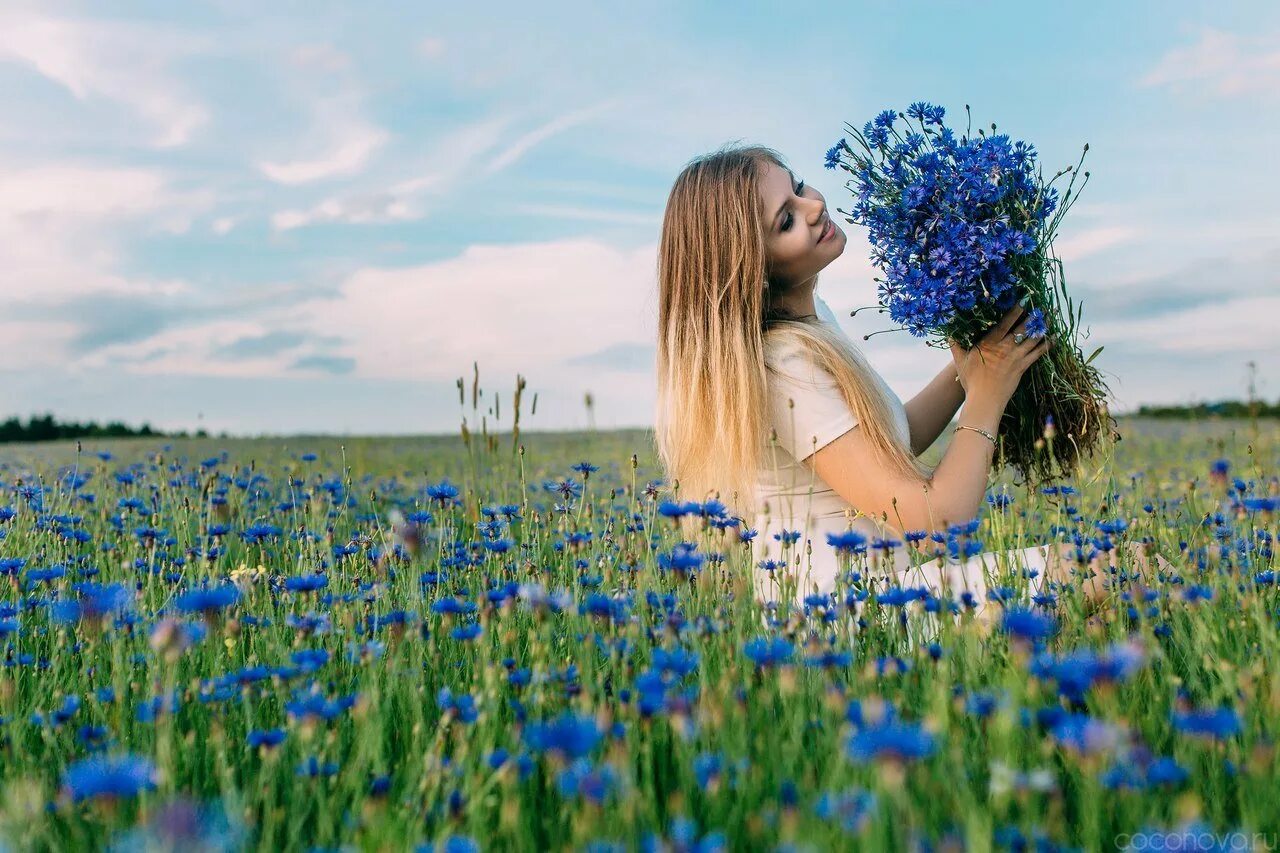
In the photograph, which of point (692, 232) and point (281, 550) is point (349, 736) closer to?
point (692, 232)

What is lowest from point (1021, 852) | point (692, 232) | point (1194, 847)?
point (1021, 852)

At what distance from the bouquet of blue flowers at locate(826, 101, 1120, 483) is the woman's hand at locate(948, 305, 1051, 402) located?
46 millimetres

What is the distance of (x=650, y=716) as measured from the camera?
1820mm

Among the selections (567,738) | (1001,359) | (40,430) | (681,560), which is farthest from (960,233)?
(40,430)

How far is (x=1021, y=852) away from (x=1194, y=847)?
0.32 m

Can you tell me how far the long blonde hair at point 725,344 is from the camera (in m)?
3.40

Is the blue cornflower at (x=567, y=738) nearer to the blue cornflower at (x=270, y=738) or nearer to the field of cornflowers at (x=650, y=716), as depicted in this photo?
the field of cornflowers at (x=650, y=716)

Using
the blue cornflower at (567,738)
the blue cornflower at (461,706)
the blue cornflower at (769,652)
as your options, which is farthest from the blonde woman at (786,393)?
the blue cornflower at (567,738)

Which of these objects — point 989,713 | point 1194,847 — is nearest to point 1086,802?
point 989,713

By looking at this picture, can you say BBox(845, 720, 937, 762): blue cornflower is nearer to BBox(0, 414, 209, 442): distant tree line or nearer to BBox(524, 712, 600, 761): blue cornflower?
BBox(524, 712, 600, 761): blue cornflower

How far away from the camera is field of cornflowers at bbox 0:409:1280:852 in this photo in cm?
152

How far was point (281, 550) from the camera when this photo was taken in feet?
15.4

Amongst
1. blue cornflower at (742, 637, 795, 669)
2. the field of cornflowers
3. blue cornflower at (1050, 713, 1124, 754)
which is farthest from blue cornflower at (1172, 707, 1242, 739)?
blue cornflower at (742, 637, 795, 669)

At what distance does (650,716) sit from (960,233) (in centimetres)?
222
